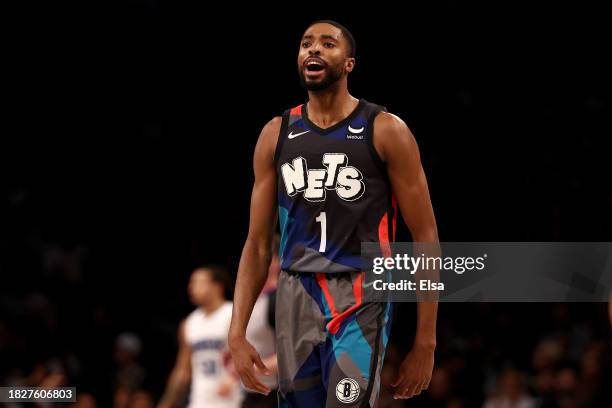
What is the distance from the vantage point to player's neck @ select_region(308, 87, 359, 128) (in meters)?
3.71

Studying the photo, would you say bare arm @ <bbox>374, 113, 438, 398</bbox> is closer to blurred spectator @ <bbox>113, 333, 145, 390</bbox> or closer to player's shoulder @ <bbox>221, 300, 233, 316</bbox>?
player's shoulder @ <bbox>221, 300, 233, 316</bbox>

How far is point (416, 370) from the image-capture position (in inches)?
141

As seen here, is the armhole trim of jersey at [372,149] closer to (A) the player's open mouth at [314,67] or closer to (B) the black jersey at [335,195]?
(B) the black jersey at [335,195]

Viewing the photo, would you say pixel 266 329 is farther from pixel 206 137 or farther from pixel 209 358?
pixel 206 137

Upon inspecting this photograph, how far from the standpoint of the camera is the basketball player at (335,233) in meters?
3.54

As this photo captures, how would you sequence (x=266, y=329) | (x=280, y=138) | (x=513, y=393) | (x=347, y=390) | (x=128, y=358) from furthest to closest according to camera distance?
1. (x=128, y=358)
2. (x=513, y=393)
3. (x=266, y=329)
4. (x=280, y=138)
5. (x=347, y=390)

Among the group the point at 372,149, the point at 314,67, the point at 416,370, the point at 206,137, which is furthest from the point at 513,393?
the point at 314,67

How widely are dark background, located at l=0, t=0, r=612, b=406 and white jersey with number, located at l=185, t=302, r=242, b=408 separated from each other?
1.70m

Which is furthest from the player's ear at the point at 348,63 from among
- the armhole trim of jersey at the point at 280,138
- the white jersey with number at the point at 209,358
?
the white jersey with number at the point at 209,358

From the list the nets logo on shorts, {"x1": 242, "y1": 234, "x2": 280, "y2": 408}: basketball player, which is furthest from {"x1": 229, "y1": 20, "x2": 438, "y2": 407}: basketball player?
{"x1": 242, "y1": 234, "x2": 280, "y2": 408}: basketball player

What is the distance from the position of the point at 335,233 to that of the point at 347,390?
1.73 feet

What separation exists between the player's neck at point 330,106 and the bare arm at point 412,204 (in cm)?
14

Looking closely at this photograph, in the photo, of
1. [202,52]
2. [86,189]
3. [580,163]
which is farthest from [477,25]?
[86,189]

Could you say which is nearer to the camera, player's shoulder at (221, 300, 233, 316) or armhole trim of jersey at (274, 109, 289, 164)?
armhole trim of jersey at (274, 109, 289, 164)
